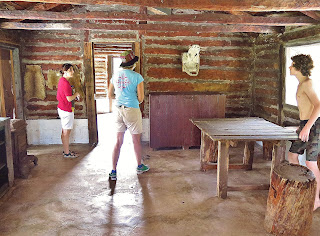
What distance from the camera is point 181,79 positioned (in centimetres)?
698

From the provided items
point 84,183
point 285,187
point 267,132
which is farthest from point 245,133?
point 84,183

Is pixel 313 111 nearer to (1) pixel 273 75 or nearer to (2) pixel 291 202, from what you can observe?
(2) pixel 291 202

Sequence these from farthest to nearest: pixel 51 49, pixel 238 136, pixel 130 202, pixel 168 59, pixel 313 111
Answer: pixel 168 59
pixel 51 49
pixel 130 202
pixel 238 136
pixel 313 111

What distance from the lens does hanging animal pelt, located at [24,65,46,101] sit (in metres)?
6.63

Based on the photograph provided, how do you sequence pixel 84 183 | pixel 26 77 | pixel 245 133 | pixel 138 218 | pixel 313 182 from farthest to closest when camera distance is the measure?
1. pixel 26 77
2. pixel 84 183
3. pixel 245 133
4. pixel 138 218
5. pixel 313 182

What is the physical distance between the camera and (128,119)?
4.45 meters

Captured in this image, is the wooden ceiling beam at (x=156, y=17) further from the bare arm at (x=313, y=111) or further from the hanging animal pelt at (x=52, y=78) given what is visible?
the hanging animal pelt at (x=52, y=78)

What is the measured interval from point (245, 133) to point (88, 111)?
4.36m

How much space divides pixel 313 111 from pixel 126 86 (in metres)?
2.68

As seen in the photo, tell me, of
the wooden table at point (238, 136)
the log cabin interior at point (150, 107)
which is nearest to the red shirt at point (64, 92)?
the log cabin interior at point (150, 107)

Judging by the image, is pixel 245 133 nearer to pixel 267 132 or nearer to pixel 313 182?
pixel 267 132

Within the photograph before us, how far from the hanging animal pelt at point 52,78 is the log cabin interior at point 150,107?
0.10ft

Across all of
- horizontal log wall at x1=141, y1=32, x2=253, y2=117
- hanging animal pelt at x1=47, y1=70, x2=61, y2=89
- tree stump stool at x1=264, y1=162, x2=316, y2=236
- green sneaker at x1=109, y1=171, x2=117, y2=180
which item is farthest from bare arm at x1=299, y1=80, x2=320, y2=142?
hanging animal pelt at x1=47, y1=70, x2=61, y2=89

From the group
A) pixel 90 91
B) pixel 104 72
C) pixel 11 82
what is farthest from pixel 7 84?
pixel 104 72
